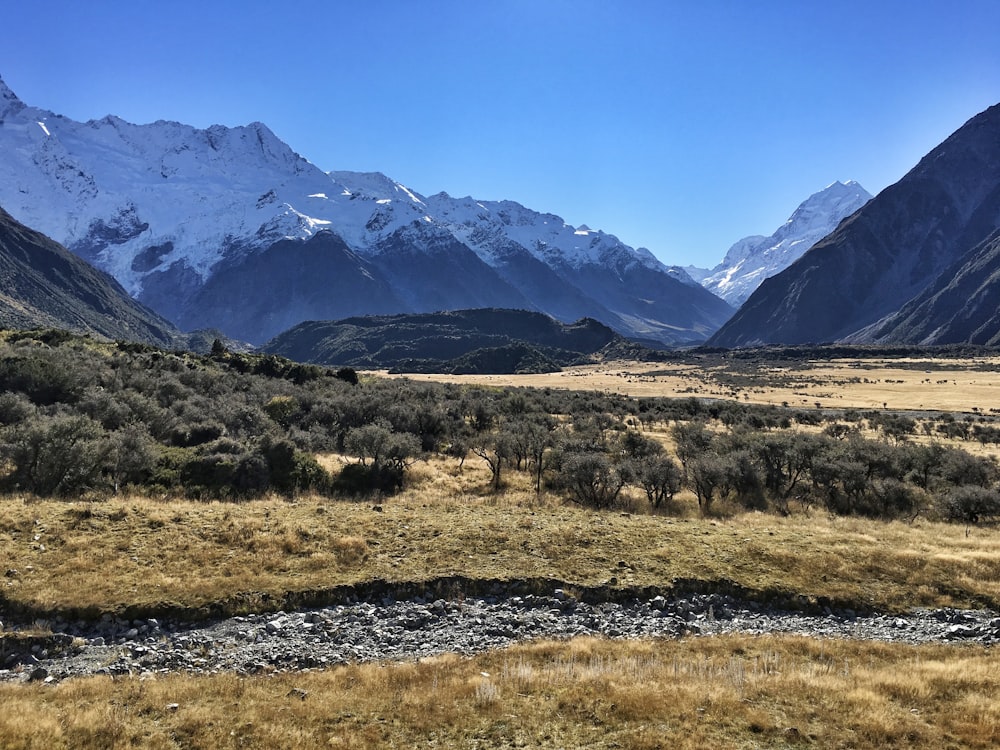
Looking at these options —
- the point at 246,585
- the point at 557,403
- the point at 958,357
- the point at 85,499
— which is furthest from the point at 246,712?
the point at 958,357

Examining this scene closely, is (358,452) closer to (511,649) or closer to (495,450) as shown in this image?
(495,450)

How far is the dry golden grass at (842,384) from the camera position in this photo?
317 ft

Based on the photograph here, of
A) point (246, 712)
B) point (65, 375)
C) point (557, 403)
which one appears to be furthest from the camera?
point (557, 403)

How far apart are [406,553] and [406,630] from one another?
4.50 meters

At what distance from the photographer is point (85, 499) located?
23609 millimetres

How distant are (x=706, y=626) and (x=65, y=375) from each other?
46.9 meters

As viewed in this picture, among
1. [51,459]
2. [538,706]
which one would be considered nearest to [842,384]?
[538,706]

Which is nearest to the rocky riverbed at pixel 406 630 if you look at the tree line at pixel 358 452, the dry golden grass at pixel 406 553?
the dry golden grass at pixel 406 553

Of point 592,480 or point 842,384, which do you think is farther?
point 842,384

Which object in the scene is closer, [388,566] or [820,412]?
[388,566]

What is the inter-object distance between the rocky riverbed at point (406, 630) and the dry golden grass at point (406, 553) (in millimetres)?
940

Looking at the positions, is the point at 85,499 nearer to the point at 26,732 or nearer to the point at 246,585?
the point at 246,585

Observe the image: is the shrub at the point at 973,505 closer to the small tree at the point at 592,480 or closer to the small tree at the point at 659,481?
the small tree at the point at 659,481

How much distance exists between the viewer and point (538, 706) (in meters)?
11.5
